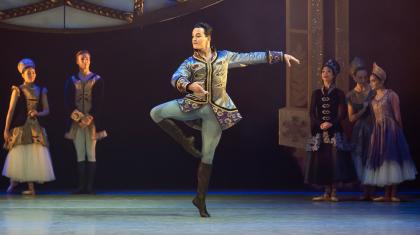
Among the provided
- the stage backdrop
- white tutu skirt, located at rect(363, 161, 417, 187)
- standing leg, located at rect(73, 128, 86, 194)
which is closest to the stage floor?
white tutu skirt, located at rect(363, 161, 417, 187)

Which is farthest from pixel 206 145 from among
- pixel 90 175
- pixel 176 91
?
pixel 176 91

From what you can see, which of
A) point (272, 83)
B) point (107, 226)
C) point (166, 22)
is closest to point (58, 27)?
point (166, 22)

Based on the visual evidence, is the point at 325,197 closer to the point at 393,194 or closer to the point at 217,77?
the point at 393,194

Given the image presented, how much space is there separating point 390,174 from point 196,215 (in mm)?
2033

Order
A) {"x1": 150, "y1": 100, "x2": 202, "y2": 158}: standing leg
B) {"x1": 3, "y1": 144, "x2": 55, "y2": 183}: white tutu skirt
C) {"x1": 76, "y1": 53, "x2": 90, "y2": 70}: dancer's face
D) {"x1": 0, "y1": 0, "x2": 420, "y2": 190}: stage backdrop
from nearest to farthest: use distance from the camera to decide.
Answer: {"x1": 150, "y1": 100, "x2": 202, "y2": 158}: standing leg
{"x1": 3, "y1": 144, "x2": 55, "y2": 183}: white tutu skirt
{"x1": 76, "y1": 53, "x2": 90, "y2": 70}: dancer's face
{"x1": 0, "y1": 0, "x2": 420, "y2": 190}: stage backdrop

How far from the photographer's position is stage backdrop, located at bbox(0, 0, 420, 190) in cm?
720

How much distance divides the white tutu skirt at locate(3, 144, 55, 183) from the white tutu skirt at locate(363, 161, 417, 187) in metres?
2.82

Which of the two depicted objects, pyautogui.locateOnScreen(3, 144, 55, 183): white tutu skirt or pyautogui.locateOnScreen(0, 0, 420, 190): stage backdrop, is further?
pyautogui.locateOnScreen(0, 0, 420, 190): stage backdrop

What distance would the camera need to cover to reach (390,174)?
5.98m

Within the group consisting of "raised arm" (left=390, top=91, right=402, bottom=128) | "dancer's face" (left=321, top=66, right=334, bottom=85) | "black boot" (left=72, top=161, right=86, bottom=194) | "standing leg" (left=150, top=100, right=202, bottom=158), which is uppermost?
"dancer's face" (left=321, top=66, right=334, bottom=85)

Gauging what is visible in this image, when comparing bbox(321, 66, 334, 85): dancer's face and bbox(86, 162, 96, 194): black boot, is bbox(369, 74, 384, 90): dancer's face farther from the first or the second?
bbox(86, 162, 96, 194): black boot

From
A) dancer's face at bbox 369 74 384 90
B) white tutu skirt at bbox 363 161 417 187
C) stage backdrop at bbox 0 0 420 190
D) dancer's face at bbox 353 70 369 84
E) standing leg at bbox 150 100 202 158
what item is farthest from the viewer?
stage backdrop at bbox 0 0 420 190

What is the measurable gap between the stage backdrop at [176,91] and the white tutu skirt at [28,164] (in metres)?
0.79

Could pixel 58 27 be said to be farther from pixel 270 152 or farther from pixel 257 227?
pixel 257 227
